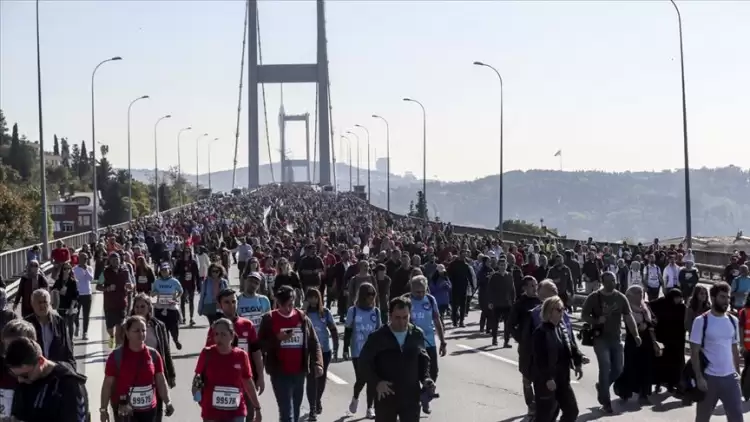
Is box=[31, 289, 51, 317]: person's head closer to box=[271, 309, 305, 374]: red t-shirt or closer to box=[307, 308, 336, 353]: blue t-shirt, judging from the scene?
box=[271, 309, 305, 374]: red t-shirt

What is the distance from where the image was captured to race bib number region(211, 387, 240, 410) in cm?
797

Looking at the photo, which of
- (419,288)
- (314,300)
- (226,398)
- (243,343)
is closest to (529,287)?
(419,288)

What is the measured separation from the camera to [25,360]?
599 cm

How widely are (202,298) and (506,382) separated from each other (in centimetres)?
377

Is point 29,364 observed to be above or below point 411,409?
above

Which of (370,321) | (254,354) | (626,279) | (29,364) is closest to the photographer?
(29,364)

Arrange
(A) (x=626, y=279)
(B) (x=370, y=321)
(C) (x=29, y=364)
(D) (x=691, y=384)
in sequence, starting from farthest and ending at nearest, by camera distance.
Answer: (A) (x=626, y=279)
(D) (x=691, y=384)
(B) (x=370, y=321)
(C) (x=29, y=364)

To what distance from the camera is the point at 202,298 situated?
14797mm

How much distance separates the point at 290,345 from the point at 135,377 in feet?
5.88

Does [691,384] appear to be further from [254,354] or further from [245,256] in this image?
[245,256]

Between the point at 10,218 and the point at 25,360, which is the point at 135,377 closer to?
the point at 25,360

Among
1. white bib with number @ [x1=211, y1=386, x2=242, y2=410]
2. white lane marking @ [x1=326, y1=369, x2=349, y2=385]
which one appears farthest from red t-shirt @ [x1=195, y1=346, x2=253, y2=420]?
white lane marking @ [x1=326, y1=369, x2=349, y2=385]

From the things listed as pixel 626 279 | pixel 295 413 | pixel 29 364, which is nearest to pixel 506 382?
pixel 295 413

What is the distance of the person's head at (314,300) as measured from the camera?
36.0ft
